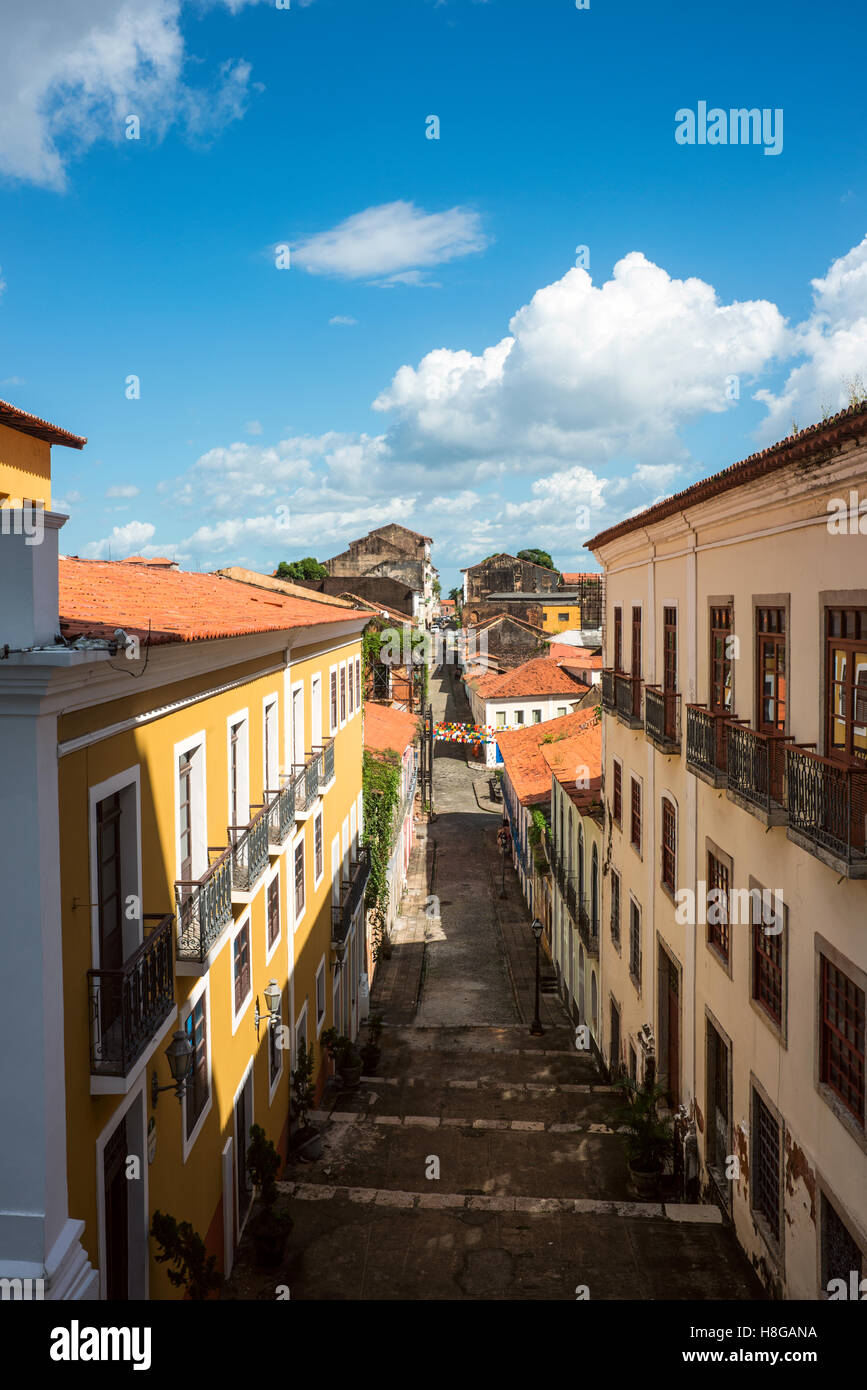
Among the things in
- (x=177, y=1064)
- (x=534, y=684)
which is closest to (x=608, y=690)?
(x=177, y=1064)

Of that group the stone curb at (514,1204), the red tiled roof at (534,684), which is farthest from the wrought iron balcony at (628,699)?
the red tiled roof at (534,684)

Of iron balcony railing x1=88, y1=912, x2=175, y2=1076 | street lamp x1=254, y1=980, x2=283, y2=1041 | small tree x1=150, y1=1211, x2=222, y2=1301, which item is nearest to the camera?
iron balcony railing x1=88, y1=912, x2=175, y2=1076

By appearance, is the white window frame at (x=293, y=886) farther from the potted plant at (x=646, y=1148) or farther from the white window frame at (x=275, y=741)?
the potted plant at (x=646, y=1148)

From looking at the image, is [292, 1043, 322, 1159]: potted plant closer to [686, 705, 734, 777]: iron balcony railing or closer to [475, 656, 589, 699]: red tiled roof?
[686, 705, 734, 777]: iron balcony railing

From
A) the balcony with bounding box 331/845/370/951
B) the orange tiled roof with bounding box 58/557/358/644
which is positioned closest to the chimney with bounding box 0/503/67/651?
the orange tiled roof with bounding box 58/557/358/644

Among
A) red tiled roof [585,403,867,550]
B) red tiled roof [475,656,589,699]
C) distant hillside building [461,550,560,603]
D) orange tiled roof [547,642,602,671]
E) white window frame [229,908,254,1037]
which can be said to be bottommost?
white window frame [229,908,254,1037]

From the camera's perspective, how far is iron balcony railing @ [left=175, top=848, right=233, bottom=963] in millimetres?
9180

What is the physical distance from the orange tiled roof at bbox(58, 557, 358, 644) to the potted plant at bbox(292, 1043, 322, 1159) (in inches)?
289

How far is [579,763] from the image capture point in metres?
25.2

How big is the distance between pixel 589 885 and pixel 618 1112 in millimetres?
8660

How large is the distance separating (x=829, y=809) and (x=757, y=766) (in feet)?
6.10

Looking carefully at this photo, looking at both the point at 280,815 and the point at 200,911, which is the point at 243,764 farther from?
the point at 200,911
